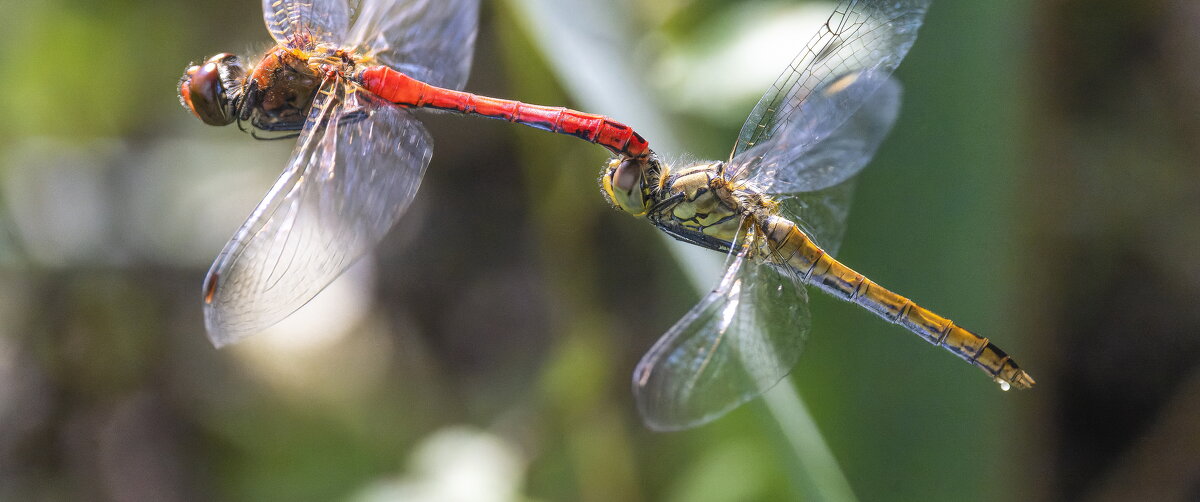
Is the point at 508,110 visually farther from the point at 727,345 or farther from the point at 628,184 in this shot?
the point at 727,345

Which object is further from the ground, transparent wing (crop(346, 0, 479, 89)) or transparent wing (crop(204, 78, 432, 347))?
transparent wing (crop(346, 0, 479, 89))

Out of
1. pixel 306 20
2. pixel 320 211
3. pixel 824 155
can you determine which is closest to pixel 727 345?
pixel 824 155

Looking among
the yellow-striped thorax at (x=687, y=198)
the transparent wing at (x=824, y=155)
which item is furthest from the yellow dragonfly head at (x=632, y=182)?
the transparent wing at (x=824, y=155)

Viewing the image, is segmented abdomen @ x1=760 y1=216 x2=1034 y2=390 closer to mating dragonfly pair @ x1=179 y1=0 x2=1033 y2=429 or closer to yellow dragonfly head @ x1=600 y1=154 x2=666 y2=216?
mating dragonfly pair @ x1=179 y1=0 x2=1033 y2=429

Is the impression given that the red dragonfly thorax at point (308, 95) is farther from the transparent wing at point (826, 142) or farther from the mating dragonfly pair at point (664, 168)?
the transparent wing at point (826, 142)

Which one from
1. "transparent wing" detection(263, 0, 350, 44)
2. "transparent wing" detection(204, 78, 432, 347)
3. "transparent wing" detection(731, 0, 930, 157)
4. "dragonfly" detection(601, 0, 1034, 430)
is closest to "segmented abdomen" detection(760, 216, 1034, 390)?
"dragonfly" detection(601, 0, 1034, 430)

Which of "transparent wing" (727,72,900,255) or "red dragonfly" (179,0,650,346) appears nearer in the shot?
"red dragonfly" (179,0,650,346)

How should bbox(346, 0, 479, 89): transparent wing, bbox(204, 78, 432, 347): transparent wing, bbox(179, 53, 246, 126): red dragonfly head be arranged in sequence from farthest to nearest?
1. bbox(346, 0, 479, 89): transparent wing
2. bbox(179, 53, 246, 126): red dragonfly head
3. bbox(204, 78, 432, 347): transparent wing
